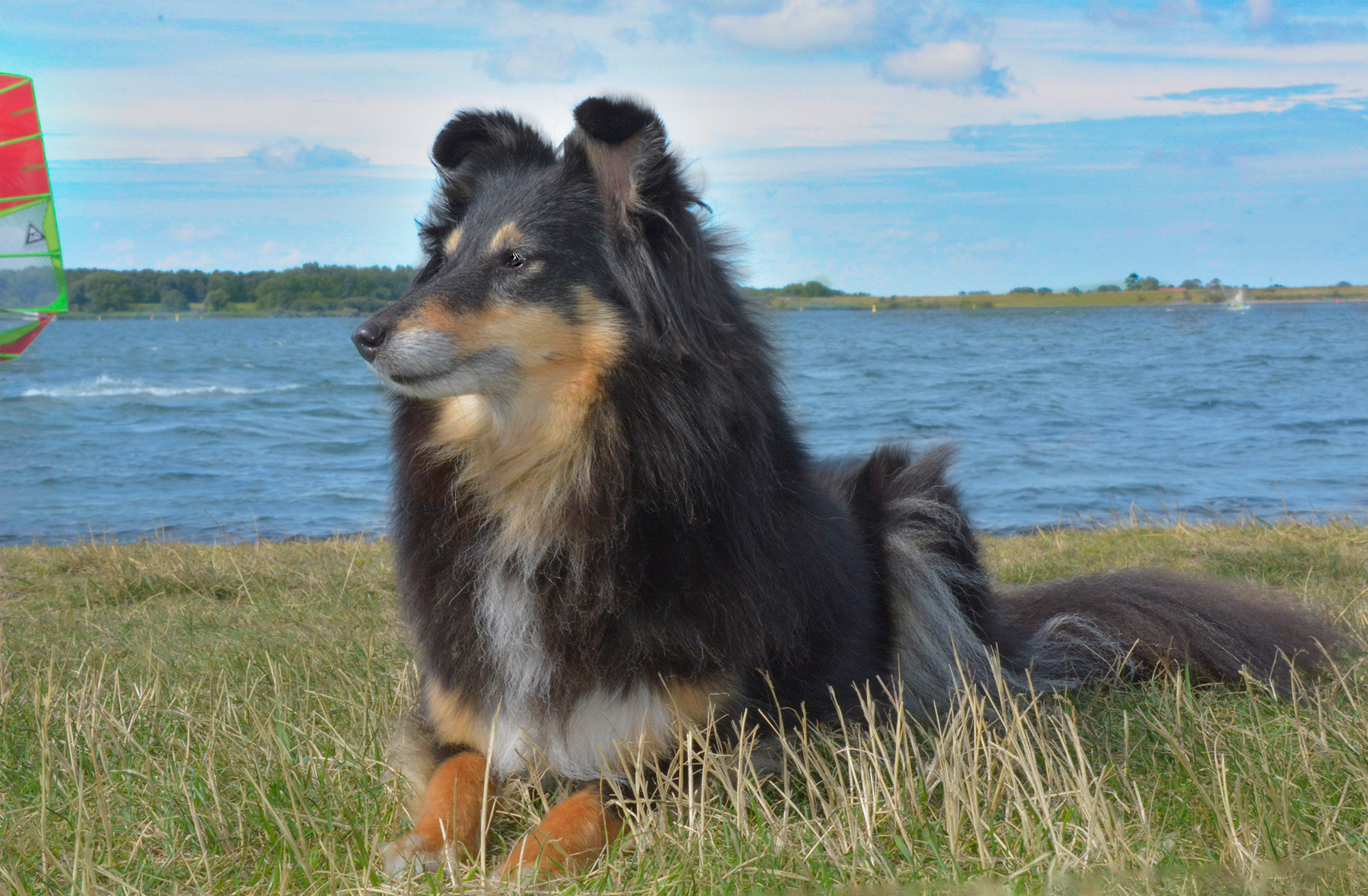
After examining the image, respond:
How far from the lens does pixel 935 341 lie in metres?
59.0

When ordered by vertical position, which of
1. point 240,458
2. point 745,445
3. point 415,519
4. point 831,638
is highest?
point 745,445

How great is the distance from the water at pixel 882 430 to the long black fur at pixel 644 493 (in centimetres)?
38

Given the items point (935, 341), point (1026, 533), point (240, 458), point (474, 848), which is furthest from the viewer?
point (935, 341)

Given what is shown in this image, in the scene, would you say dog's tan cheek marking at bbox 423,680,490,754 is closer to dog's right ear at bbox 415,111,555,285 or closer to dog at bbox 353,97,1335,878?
dog at bbox 353,97,1335,878

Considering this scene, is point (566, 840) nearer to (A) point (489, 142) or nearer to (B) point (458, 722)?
(B) point (458, 722)

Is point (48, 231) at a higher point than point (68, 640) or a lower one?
higher

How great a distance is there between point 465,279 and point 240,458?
18.5 m

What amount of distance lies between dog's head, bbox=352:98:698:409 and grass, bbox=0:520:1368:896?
3.77 ft

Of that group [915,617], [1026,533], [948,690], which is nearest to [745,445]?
[915,617]

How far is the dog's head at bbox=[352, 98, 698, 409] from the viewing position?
2850 millimetres

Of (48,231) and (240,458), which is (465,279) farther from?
(240,458)

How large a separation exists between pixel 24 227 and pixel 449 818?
1090cm

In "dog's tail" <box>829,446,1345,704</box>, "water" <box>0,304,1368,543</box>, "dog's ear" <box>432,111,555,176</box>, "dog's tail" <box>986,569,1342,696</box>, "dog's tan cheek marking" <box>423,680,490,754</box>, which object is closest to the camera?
"dog's tan cheek marking" <box>423,680,490,754</box>

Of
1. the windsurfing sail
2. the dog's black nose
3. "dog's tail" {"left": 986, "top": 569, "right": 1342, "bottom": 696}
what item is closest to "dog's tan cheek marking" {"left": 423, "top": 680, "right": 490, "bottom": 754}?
the dog's black nose
